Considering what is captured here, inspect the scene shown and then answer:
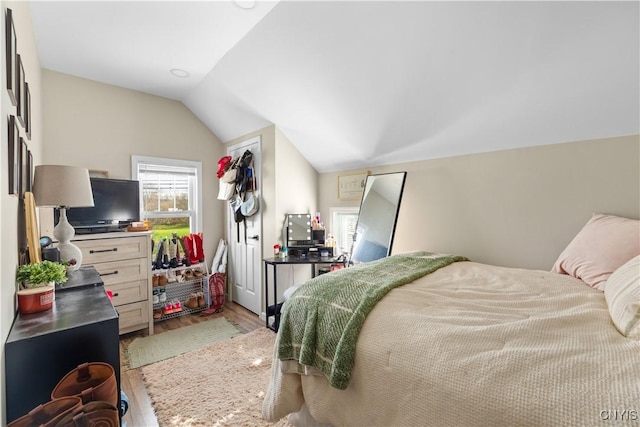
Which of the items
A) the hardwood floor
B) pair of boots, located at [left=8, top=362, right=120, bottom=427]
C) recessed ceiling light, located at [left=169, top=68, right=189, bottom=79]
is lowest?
the hardwood floor

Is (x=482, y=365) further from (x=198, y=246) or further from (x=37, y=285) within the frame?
(x=198, y=246)

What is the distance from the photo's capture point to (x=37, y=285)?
125cm

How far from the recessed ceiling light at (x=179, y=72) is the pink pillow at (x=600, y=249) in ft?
11.5

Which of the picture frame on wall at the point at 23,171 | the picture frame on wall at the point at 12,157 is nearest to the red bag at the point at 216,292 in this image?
the picture frame on wall at the point at 23,171

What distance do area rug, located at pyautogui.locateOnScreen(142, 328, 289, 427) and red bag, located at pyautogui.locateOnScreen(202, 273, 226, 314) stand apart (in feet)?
2.91

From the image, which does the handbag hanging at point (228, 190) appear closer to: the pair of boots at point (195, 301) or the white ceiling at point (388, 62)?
the white ceiling at point (388, 62)

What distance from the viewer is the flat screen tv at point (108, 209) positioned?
8.74 feet

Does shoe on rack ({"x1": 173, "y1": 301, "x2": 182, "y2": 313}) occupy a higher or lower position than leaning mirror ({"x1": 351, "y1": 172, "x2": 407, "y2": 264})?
lower

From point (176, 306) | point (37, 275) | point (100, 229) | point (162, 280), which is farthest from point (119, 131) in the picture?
point (37, 275)

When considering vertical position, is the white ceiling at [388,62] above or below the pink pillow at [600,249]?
above

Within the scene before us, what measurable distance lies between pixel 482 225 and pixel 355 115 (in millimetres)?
1377

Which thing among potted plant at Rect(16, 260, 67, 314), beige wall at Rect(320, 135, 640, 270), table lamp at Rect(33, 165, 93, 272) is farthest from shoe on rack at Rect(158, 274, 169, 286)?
beige wall at Rect(320, 135, 640, 270)

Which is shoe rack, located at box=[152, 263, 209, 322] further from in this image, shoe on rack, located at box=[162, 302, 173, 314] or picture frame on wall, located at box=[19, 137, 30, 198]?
picture frame on wall, located at box=[19, 137, 30, 198]

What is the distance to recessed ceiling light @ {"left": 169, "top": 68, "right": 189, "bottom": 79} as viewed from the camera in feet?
9.18
